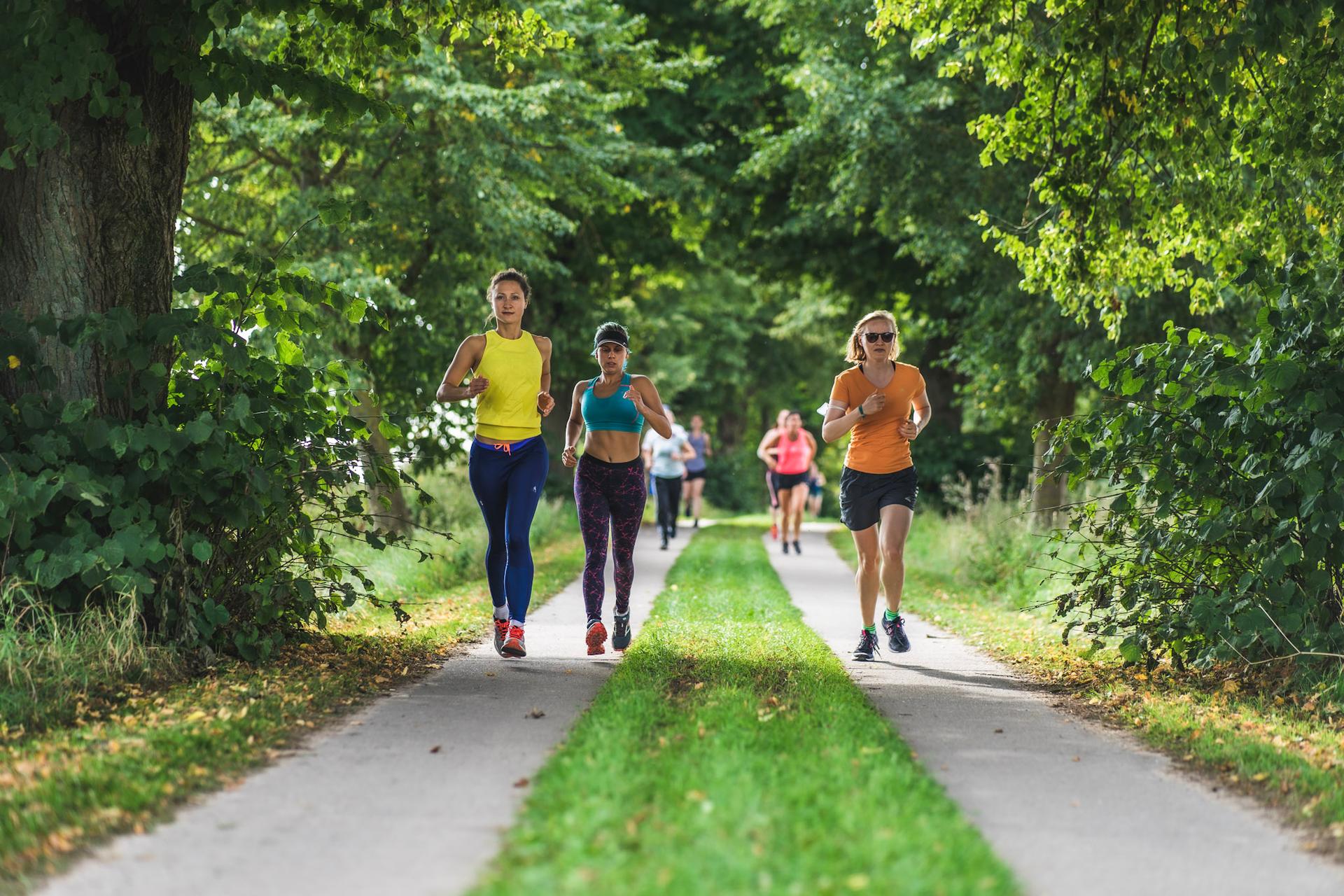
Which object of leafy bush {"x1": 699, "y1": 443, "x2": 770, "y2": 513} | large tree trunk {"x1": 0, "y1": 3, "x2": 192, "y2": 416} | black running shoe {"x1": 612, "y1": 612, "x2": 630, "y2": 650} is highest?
large tree trunk {"x1": 0, "y1": 3, "x2": 192, "y2": 416}

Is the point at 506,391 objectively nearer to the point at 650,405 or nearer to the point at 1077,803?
the point at 650,405

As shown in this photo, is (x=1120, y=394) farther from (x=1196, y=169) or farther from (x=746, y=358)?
(x=746, y=358)

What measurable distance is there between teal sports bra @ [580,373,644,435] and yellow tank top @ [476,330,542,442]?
0.46 metres

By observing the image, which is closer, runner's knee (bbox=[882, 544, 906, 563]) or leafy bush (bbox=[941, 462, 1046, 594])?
runner's knee (bbox=[882, 544, 906, 563])

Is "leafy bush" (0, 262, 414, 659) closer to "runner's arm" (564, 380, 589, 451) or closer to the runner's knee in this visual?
"runner's arm" (564, 380, 589, 451)

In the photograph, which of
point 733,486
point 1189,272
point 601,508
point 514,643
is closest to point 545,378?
point 601,508

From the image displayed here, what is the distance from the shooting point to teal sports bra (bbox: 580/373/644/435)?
8172 millimetres

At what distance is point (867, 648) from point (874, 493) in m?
1.06

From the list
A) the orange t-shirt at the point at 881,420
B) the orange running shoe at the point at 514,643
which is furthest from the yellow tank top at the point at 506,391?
the orange t-shirt at the point at 881,420

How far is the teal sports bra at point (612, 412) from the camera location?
8172 mm

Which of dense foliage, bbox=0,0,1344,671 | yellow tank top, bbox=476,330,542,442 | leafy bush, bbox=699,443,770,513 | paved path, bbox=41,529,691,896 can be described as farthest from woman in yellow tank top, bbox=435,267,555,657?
leafy bush, bbox=699,443,770,513

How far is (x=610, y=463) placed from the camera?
8.30 metres

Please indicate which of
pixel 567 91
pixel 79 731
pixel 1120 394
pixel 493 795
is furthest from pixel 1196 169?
pixel 567 91

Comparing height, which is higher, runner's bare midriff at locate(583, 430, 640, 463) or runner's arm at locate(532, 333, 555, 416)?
runner's arm at locate(532, 333, 555, 416)
